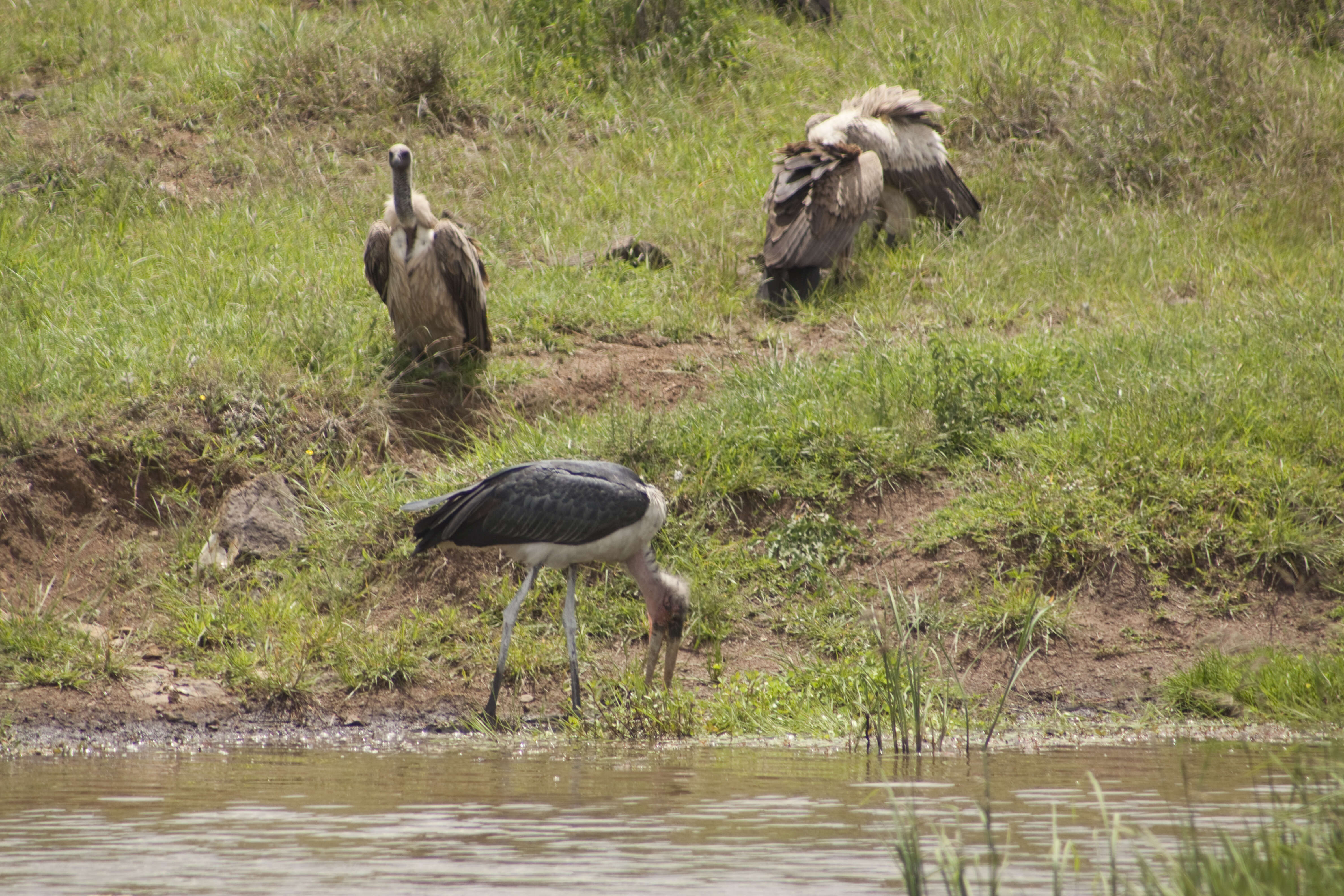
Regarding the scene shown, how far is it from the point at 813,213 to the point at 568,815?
6.24 meters

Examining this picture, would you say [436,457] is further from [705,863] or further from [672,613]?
[705,863]

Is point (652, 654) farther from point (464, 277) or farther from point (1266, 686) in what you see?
point (464, 277)

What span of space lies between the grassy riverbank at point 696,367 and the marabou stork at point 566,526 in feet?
1.15

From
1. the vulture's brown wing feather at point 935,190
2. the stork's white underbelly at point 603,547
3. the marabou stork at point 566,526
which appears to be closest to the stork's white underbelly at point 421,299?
the marabou stork at point 566,526

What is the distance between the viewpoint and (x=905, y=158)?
33.6 ft

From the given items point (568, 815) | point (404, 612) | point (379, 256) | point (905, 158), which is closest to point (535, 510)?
point (404, 612)

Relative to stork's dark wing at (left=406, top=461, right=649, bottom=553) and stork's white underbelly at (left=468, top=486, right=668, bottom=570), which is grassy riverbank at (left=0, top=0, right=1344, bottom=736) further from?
stork's dark wing at (left=406, top=461, right=649, bottom=553)

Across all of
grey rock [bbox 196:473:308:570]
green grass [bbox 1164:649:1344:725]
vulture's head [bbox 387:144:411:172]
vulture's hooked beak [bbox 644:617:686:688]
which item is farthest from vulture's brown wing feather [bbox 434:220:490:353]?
green grass [bbox 1164:649:1344:725]

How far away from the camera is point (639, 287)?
31.0 feet

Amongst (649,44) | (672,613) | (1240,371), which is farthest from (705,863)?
(649,44)

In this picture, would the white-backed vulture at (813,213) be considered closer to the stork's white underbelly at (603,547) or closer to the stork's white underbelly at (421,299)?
the stork's white underbelly at (421,299)

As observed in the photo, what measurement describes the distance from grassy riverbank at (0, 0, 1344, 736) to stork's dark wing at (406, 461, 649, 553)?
0.67 meters

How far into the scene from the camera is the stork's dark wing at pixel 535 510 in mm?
6051

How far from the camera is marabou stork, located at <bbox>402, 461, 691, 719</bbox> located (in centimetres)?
605
